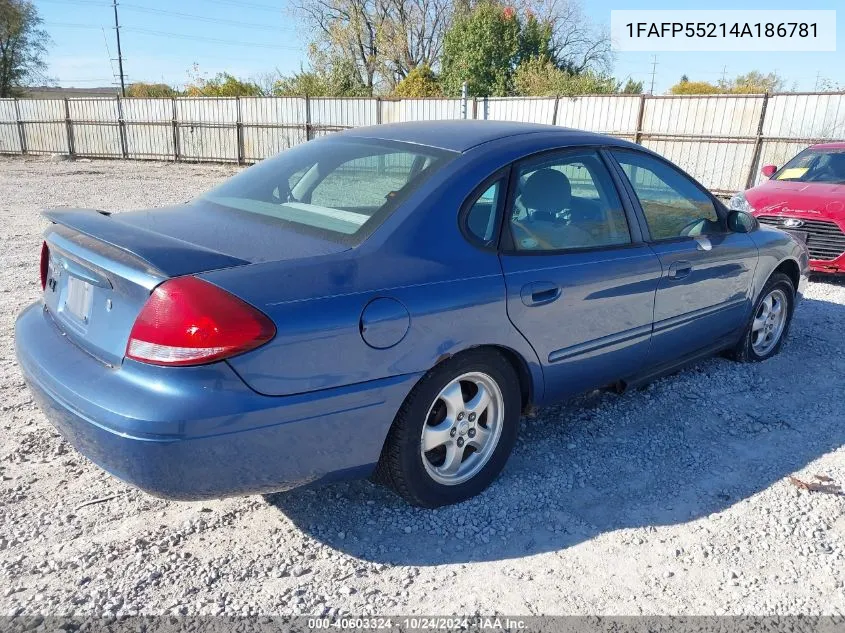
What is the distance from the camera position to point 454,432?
2791 mm

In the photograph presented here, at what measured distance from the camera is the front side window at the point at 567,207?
2986 mm

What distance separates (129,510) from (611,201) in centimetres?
271

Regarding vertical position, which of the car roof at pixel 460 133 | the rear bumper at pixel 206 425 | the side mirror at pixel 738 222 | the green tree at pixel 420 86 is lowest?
the rear bumper at pixel 206 425

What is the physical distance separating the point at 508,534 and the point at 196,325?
152 cm

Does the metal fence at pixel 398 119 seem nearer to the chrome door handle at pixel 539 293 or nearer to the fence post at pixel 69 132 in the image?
the fence post at pixel 69 132

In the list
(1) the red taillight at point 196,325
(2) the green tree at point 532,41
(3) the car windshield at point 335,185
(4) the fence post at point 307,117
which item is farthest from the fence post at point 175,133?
(1) the red taillight at point 196,325

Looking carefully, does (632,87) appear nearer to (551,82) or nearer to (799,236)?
(551,82)

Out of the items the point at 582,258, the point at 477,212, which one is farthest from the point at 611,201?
the point at 477,212

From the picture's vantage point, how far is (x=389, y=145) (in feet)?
10.2

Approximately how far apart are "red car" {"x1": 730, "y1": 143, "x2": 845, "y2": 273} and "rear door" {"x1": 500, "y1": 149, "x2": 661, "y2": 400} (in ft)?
11.6

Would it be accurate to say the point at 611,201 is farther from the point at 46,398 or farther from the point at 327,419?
the point at 46,398

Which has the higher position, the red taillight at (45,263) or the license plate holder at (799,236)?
the red taillight at (45,263)

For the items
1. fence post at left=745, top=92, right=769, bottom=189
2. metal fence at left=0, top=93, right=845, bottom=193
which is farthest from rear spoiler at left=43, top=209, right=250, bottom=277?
fence post at left=745, top=92, right=769, bottom=189

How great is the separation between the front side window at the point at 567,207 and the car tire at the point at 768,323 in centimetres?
171
